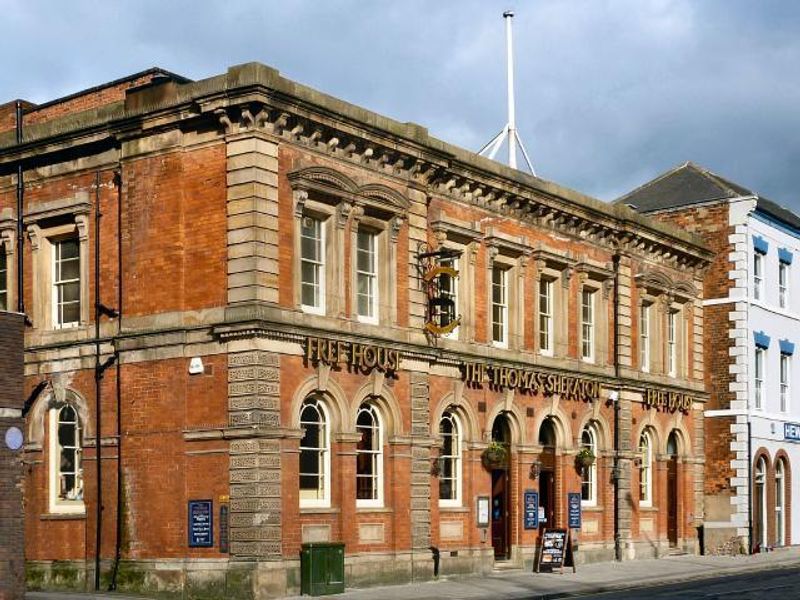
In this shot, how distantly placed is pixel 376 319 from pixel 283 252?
345 centimetres

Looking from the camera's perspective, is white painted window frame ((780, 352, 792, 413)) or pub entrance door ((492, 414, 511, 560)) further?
white painted window frame ((780, 352, 792, 413))

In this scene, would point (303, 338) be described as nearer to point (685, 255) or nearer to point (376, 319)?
point (376, 319)

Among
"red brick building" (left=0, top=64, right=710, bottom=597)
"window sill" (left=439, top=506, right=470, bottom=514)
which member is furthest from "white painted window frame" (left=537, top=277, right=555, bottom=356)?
"window sill" (left=439, top=506, right=470, bottom=514)

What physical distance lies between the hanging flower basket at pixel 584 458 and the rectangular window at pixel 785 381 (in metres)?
13.2

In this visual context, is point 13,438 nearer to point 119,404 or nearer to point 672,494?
point 119,404

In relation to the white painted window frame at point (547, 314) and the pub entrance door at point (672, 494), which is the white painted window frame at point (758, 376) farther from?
the white painted window frame at point (547, 314)

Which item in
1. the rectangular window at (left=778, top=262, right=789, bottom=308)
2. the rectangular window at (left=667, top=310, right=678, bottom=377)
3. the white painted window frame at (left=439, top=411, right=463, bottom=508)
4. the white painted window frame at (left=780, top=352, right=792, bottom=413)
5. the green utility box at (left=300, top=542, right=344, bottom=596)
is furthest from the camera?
the rectangular window at (left=778, top=262, right=789, bottom=308)

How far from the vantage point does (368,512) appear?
27.9 m

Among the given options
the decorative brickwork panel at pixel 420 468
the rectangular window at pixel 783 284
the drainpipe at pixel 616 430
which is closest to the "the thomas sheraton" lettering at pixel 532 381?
the drainpipe at pixel 616 430

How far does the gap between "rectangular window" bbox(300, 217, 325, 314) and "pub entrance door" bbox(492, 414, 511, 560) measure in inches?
299

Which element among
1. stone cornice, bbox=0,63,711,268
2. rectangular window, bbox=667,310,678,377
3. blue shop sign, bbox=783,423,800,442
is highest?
stone cornice, bbox=0,63,711,268

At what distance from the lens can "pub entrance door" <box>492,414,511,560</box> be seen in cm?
3303

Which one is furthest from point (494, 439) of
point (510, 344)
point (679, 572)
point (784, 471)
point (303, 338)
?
point (784, 471)

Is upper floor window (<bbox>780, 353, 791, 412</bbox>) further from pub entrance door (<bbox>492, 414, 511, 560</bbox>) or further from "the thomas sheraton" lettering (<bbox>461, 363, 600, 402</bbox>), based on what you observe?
pub entrance door (<bbox>492, 414, 511, 560</bbox>)
